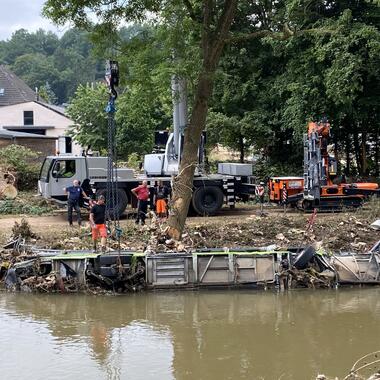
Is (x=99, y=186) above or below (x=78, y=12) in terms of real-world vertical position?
below

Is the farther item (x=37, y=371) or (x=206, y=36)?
(x=206, y=36)

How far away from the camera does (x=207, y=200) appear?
77.9 feet

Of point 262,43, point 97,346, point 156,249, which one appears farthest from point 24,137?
point 97,346

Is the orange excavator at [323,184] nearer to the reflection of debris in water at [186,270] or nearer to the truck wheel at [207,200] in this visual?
the truck wheel at [207,200]

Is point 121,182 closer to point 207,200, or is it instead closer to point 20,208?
point 207,200

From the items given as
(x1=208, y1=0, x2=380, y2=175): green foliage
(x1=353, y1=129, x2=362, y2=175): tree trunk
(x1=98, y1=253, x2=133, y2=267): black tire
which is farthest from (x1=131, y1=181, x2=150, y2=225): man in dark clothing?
(x1=353, y1=129, x2=362, y2=175): tree trunk

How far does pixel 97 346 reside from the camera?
1088 cm

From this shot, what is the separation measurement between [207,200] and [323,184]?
4138 millimetres

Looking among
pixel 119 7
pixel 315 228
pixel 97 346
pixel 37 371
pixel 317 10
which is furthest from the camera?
pixel 317 10

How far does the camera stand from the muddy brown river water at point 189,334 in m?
9.69

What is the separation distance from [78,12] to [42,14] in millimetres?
887

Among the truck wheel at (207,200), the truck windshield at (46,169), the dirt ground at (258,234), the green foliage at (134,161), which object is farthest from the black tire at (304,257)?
the green foliage at (134,161)

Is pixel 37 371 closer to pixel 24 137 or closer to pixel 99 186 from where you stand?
pixel 99 186

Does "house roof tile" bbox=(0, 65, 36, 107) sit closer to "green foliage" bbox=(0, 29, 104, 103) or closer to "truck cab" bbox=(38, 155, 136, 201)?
"green foliage" bbox=(0, 29, 104, 103)
